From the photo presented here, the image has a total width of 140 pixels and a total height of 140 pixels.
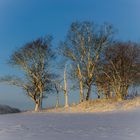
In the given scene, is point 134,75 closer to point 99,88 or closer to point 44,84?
point 99,88

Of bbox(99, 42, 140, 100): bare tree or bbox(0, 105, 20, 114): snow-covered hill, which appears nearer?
bbox(0, 105, 20, 114): snow-covered hill

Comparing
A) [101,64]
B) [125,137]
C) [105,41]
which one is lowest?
[125,137]

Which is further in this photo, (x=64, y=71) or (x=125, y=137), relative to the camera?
(x=64, y=71)

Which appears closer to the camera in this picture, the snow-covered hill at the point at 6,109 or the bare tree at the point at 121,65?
the snow-covered hill at the point at 6,109

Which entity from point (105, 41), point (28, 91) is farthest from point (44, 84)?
point (105, 41)

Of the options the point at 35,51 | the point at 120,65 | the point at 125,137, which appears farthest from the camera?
the point at 35,51

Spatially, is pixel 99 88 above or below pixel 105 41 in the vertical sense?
below

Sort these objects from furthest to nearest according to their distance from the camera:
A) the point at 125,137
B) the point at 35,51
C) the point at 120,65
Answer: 1. the point at 35,51
2. the point at 120,65
3. the point at 125,137

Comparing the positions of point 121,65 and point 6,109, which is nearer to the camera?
point 6,109

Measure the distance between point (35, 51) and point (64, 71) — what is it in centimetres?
444

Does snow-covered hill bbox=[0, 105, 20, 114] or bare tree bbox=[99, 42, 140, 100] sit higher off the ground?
bare tree bbox=[99, 42, 140, 100]

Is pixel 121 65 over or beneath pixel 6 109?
over

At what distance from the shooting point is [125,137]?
9906 mm

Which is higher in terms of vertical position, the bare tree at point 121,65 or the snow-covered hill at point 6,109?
the bare tree at point 121,65
